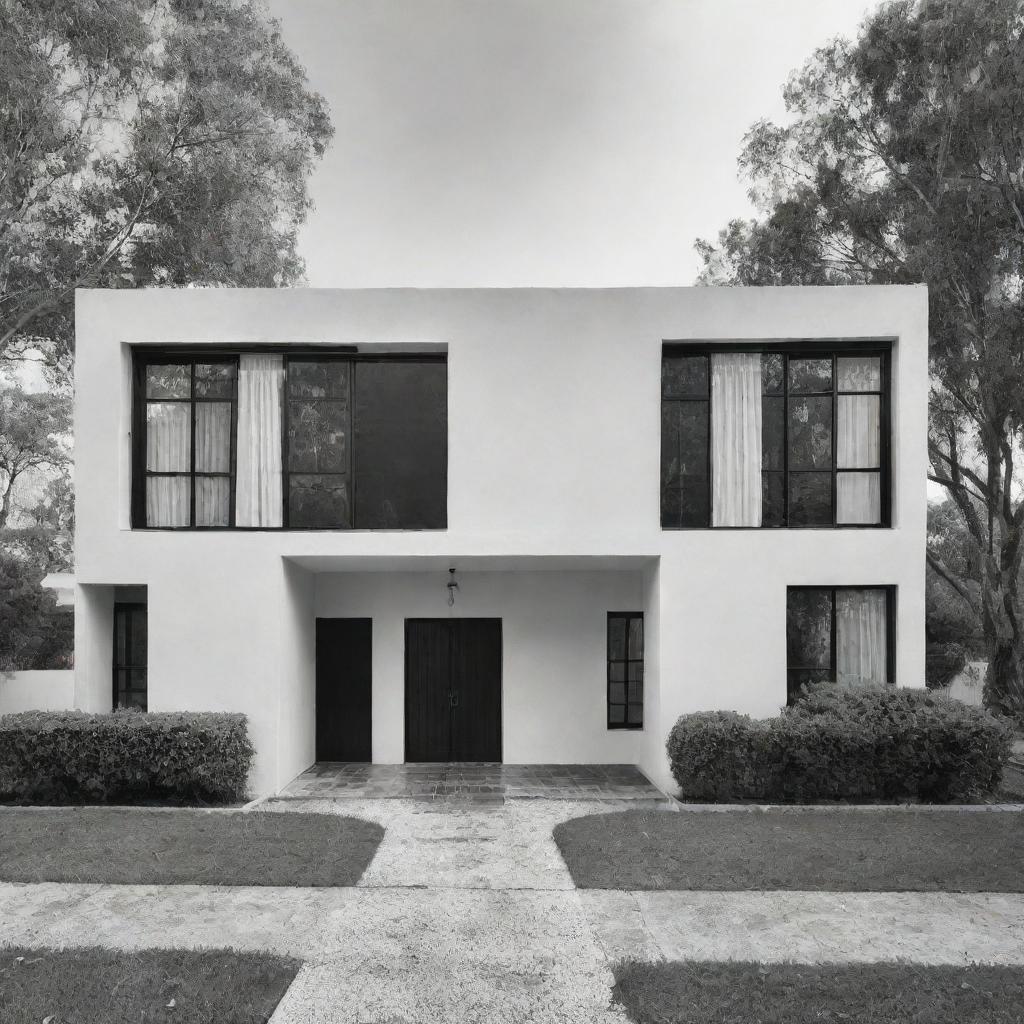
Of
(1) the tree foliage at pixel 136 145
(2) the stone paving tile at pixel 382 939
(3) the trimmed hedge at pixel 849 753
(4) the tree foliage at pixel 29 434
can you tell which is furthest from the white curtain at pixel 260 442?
(4) the tree foliage at pixel 29 434

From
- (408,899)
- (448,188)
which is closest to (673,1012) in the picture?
(408,899)

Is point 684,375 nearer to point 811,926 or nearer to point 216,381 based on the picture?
point 216,381

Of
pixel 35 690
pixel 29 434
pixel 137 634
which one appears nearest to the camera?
pixel 137 634

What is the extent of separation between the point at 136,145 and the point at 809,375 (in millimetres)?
12260

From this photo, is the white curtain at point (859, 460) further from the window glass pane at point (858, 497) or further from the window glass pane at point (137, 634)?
the window glass pane at point (137, 634)

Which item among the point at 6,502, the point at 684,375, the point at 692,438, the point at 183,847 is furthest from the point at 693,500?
the point at 6,502

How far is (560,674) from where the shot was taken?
11.3m

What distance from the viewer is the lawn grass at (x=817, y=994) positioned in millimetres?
4180

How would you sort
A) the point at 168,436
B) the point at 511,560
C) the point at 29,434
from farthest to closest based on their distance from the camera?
the point at 29,434
the point at 511,560
the point at 168,436

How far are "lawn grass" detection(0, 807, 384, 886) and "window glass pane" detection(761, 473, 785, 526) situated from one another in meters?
6.03

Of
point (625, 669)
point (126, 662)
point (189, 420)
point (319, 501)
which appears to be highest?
point (189, 420)

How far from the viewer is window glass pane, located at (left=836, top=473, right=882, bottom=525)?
32.2ft

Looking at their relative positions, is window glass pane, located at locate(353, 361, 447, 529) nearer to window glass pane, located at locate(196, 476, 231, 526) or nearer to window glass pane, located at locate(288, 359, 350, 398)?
window glass pane, located at locate(288, 359, 350, 398)

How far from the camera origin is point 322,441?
10016 mm
